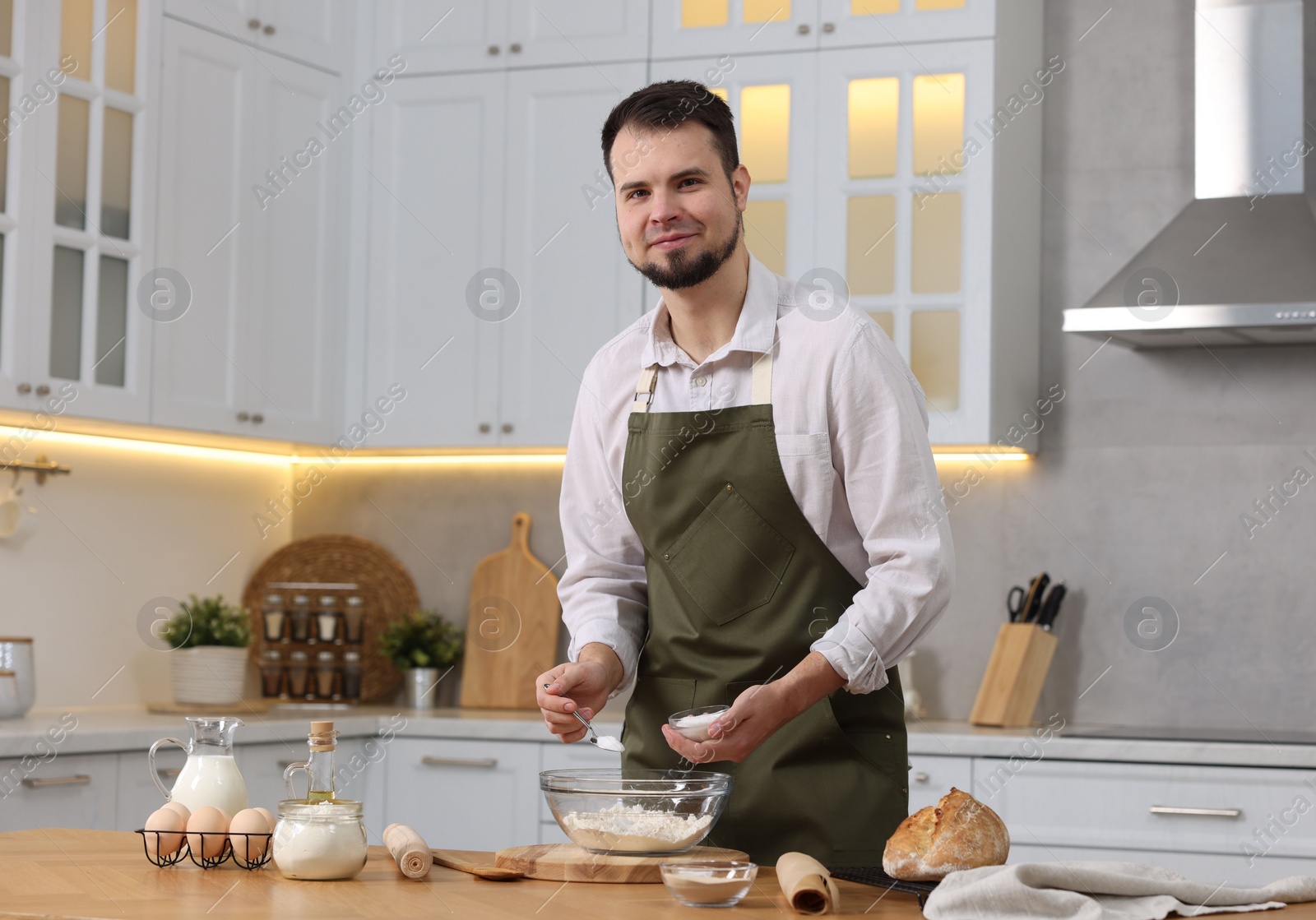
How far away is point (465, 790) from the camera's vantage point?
11.2 ft

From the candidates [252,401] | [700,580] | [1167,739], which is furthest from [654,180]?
[252,401]

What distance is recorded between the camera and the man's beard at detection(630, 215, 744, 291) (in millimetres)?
1865

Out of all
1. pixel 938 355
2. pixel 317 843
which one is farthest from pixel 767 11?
pixel 317 843

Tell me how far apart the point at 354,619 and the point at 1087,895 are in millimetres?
2828

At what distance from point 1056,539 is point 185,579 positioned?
7.22ft

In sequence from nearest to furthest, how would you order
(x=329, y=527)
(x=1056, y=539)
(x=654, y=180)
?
(x=654, y=180)
(x=1056, y=539)
(x=329, y=527)

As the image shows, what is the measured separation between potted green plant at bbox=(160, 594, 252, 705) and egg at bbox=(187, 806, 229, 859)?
6.68 ft

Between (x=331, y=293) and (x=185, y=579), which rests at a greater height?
(x=331, y=293)

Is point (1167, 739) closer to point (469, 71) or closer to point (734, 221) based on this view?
point (734, 221)

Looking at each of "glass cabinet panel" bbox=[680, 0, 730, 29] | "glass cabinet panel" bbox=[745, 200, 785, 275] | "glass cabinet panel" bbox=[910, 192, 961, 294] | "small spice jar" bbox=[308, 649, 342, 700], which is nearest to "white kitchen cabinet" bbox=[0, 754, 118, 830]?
"small spice jar" bbox=[308, 649, 342, 700]

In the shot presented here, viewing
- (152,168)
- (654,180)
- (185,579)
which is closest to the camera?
(654,180)

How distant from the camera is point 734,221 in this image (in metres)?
1.92

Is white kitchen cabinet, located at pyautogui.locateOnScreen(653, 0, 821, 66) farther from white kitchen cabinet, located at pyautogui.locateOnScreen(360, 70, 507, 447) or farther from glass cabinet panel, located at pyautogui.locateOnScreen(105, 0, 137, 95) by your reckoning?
glass cabinet panel, located at pyautogui.locateOnScreen(105, 0, 137, 95)

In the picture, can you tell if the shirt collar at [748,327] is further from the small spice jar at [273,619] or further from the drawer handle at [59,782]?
the small spice jar at [273,619]
